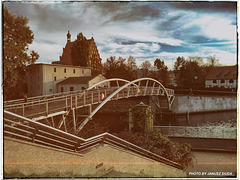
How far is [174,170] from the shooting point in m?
5.69

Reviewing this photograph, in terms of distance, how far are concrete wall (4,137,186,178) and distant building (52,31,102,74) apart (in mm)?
2576

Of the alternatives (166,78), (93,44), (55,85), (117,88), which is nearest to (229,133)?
(166,78)

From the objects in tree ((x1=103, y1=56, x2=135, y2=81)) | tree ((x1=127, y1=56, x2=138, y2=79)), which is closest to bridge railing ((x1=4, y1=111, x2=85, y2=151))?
tree ((x1=103, y1=56, x2=135, y2=81))

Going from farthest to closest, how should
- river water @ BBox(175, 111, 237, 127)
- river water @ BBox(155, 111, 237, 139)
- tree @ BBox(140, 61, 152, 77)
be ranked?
1. river water @ BBox(175, 111, 237, 127)
2. river water @ BBox(155, 111, 237, 139)
3. tree @ BBox(140, 61, 152, 77)

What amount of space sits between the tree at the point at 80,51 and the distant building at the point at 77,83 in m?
0.49

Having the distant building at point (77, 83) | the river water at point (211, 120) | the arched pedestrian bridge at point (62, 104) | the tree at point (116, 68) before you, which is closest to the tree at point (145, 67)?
the tree at point (116, 68)

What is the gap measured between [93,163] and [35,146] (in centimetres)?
147

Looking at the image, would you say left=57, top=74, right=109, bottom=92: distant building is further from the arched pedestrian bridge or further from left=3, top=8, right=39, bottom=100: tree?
left=3, top=8, right=39, bottom=100: tree

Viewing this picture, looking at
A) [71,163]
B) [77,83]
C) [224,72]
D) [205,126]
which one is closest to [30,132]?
[71,163]

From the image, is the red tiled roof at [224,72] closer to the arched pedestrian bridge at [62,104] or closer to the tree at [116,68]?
the tree at [116,68]

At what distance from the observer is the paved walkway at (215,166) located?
17.7 feet

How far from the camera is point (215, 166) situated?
5.64 metres

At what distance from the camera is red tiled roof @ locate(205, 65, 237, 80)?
611 cm

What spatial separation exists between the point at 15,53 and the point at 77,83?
1942 millimetres
